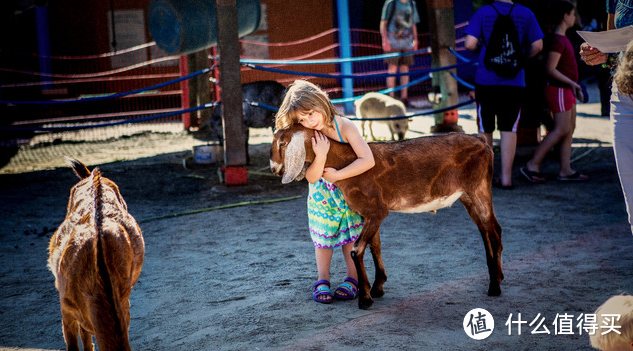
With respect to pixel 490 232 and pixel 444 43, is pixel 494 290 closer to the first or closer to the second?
pixel 490 232

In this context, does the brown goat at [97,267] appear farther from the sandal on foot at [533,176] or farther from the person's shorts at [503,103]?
the sandal on foot at [533,176]

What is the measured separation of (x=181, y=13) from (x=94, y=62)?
7.62 metres

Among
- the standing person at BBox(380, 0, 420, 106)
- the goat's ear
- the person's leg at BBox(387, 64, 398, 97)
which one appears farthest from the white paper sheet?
the person's leg at BBox(387, 64, 398, 97)

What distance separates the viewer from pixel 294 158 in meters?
3.75

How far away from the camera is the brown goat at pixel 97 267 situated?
252 cm

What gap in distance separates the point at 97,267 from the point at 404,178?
2.00 m

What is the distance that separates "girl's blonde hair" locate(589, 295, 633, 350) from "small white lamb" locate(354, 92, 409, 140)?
25.6 ft

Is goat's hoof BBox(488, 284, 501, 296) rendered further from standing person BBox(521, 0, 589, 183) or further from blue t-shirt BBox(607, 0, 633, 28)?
standing person BBox(521, 0, 589, 183)

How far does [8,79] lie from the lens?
14227 mm

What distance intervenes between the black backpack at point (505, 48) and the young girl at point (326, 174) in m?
3.12

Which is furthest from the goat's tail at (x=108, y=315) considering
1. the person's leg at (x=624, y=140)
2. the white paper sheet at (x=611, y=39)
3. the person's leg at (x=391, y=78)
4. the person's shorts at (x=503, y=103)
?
the person's leg at (x=391, y=78)

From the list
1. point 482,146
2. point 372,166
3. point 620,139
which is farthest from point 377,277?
point 620,139

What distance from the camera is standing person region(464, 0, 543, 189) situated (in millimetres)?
6668

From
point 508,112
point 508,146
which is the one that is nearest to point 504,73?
point 508,112
